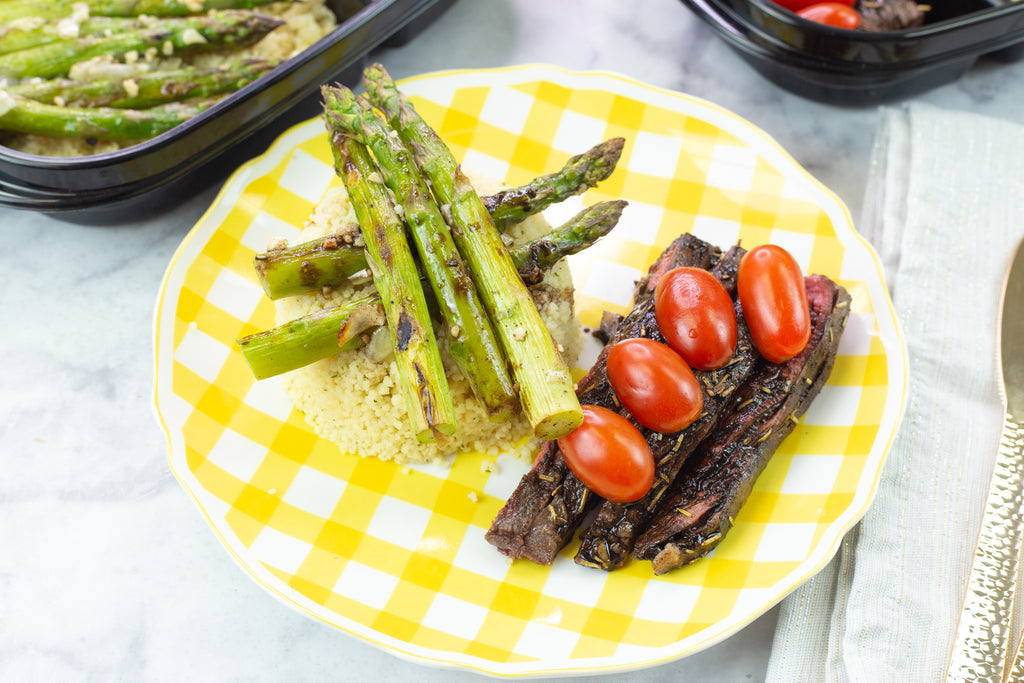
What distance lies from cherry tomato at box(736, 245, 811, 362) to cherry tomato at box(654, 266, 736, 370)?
114mm

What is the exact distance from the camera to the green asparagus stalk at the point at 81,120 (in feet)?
14.3

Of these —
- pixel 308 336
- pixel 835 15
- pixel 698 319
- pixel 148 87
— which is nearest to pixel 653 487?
pixel 698 319

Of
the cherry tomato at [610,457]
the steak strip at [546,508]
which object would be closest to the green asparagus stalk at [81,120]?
the steak strip at [546,508]

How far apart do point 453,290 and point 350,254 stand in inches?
24.8

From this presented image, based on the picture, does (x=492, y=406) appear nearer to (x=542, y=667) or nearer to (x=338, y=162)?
(x=542, y=667)

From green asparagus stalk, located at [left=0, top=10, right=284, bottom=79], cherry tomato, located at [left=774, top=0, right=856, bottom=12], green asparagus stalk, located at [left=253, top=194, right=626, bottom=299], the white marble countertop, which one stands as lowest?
the white marble countertop

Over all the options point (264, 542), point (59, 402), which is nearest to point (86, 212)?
point (59, 402)

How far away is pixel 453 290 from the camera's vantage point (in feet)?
11.3

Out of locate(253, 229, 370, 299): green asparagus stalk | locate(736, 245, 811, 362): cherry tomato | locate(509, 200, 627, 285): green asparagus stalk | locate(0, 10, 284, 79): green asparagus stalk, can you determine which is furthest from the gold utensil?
locate(0, 10, 284, 79): green asparagus stalk

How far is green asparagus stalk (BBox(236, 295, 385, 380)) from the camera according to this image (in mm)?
3576

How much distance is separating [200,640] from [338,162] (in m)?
2.32

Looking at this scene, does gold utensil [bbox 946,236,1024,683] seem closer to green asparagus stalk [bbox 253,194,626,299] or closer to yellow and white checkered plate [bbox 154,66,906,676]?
yellow and white checkered plate [bbox 154,66,906,676]

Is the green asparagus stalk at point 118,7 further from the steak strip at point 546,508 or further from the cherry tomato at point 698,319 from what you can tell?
the steak strip at point 546,508

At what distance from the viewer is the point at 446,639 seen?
3.25m
